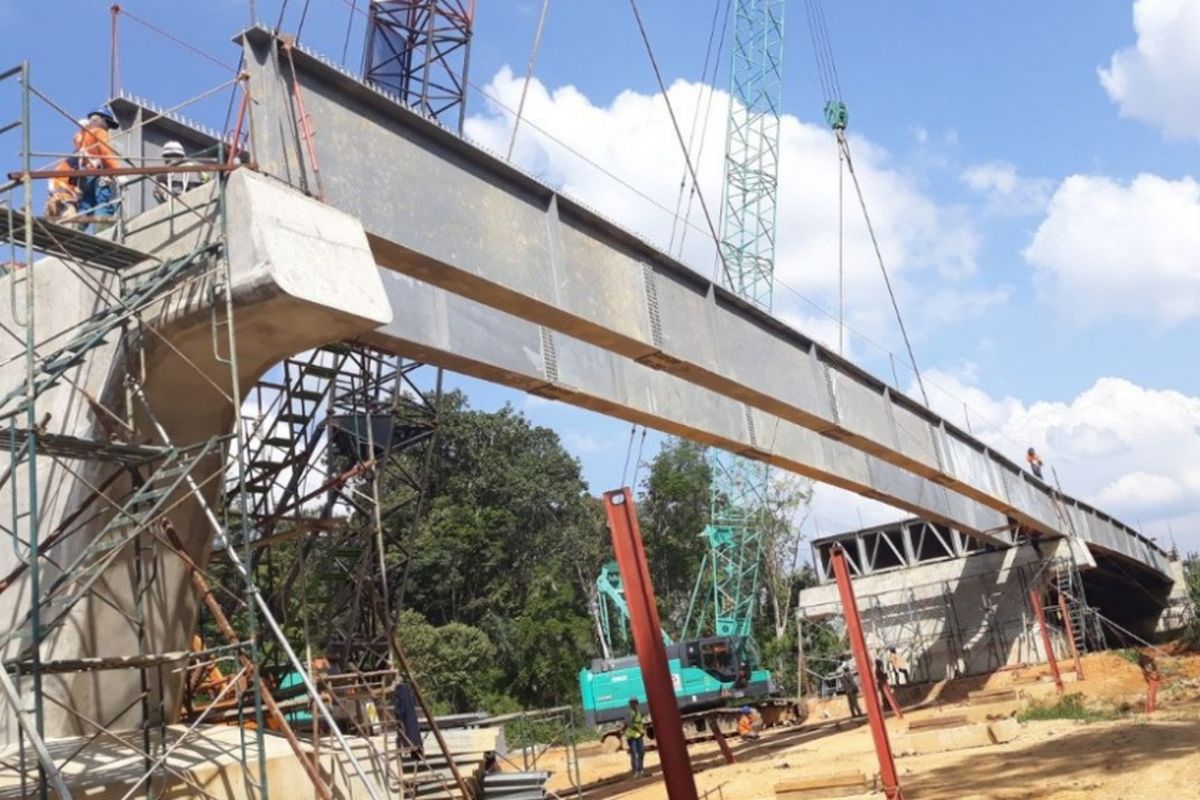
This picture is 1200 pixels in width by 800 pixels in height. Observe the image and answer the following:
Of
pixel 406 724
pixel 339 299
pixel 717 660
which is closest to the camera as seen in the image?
pixel 339 299

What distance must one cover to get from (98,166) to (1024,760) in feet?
44.0

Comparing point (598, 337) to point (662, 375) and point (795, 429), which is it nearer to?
point (662, 375)

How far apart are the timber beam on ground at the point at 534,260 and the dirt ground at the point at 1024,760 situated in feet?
16.6

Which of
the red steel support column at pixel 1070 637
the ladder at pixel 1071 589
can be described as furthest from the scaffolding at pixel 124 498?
the ladder at pixel 1071 589

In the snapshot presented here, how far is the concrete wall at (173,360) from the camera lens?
8.29 metres

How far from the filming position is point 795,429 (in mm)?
19375

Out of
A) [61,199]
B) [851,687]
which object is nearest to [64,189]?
[61,199]

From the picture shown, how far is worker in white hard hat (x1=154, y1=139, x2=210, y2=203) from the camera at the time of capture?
30.1 ft

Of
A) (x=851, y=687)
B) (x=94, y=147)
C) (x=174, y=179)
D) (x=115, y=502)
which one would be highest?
(x=94, y=147)

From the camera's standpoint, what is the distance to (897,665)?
3453 cm

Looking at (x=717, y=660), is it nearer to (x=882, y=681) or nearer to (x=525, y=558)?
(x=882, y=681)

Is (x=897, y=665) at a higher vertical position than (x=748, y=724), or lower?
higher

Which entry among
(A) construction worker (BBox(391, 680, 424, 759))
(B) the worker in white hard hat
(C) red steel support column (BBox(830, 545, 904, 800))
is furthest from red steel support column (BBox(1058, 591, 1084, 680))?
(B) the worker in white hard hat

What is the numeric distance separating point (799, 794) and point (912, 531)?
91.6 ft
